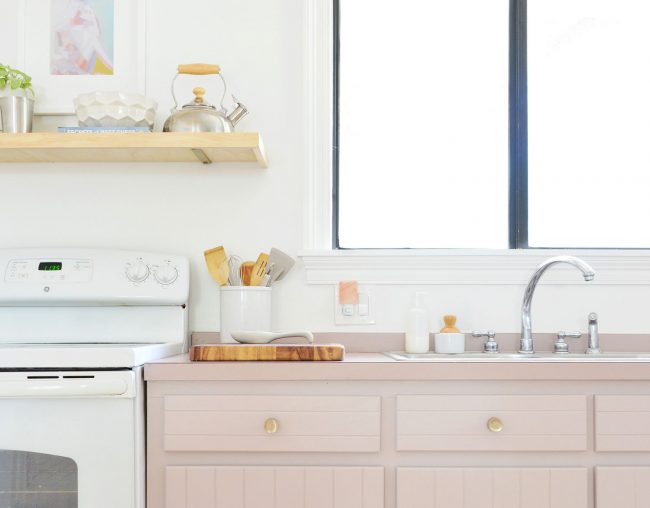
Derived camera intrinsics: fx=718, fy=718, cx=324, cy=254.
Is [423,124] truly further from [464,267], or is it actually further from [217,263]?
[217,263]

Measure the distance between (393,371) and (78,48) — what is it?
146 centimetres

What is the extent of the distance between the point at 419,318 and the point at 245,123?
826 millimetres

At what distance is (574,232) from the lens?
7.86 feet

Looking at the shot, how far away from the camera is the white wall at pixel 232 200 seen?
227cm

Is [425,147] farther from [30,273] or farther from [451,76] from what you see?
[30,273]

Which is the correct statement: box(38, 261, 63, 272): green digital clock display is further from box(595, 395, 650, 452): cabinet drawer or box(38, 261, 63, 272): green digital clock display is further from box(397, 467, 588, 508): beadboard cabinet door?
box(595, 395, 650, 452): cabinet drawer

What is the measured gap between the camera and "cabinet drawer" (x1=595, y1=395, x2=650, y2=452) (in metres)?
1.73

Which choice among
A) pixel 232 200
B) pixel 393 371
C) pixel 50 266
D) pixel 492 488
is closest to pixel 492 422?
pixel 492 488

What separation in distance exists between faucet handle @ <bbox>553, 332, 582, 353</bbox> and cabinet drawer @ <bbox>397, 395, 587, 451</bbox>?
18.1 inches

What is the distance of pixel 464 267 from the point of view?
2.26 metres

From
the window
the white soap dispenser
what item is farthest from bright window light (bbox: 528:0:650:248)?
the white soap dispenser

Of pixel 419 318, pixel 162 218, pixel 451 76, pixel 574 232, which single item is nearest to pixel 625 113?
pixel 574 232

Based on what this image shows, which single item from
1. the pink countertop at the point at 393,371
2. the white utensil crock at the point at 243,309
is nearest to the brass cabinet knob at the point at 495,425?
the pink countertop at the point at 393,371

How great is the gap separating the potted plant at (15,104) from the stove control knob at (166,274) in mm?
587
